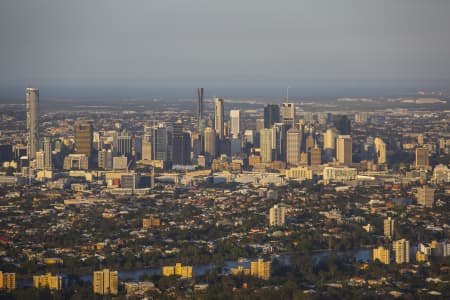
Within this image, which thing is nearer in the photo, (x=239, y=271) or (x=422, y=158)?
(x=239, y=271)

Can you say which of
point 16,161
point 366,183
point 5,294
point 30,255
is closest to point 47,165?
point 16,161

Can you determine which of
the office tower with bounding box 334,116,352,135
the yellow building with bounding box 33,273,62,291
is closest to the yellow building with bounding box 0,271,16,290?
the yellow building with bounding box 33,273,62,291

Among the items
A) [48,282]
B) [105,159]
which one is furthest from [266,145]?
[48,282]

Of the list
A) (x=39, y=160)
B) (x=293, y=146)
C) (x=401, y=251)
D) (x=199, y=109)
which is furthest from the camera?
(x=199, y=109)

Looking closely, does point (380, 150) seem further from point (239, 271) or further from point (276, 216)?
point (239, 271)

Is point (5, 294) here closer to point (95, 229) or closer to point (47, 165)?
point (95, 229)

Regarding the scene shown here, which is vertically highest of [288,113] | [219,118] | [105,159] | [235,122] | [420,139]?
[288,113]
